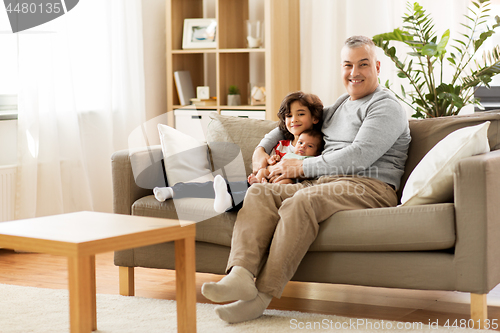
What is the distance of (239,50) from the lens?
13.2 ft

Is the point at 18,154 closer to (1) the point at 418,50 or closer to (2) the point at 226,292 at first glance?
(2) the point at 226,292

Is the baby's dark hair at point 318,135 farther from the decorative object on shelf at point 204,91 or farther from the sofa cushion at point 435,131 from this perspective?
the decorative object on shelf at point 204,91

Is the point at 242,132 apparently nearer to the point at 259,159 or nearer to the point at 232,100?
the point at 259,159

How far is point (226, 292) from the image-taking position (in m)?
1.92

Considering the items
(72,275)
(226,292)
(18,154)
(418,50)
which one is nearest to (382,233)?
(226,292)

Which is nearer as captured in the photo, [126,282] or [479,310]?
[479,310]

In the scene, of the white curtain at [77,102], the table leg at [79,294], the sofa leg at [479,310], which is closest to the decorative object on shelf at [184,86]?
the white curtain at [77,102]

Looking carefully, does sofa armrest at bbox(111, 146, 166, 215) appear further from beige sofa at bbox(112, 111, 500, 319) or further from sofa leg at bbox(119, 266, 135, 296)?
sofa leg at bbox(119, 266, 135, 296)

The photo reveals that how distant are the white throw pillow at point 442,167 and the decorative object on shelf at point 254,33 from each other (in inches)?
84.5

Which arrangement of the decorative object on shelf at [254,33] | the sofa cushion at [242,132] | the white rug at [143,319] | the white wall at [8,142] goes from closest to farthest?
the white rug at [143,319]
the sofa cushion at [242,132]
the white wall at [8,142]
the decorative object on shelf at [254,33]

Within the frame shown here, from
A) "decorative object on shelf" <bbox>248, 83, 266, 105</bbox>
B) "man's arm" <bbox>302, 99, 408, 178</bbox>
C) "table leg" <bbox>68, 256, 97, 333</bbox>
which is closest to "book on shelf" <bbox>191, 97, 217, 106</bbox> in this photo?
"decorative object on shelf" <bbox>248, 83, 266, 105</bbox>

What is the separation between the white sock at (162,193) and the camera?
2.40 meters

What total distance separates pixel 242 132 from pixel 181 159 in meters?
0.37

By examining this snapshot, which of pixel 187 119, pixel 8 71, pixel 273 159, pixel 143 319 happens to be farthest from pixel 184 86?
pixel 143 319
